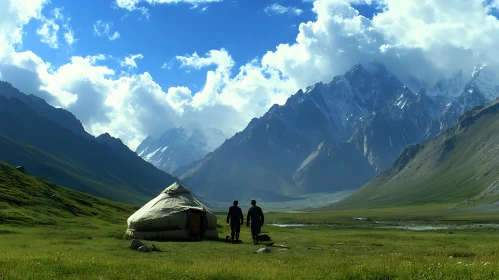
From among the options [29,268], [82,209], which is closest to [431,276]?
[29,268]

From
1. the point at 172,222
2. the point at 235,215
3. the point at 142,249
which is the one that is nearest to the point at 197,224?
the point at 172,222

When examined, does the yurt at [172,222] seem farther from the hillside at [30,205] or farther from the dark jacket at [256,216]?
the hillside at [30,205]

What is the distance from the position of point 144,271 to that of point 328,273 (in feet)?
19.7

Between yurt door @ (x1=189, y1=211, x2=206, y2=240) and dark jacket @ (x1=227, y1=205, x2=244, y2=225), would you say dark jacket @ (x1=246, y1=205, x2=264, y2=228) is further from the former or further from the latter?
yurt door @ (x1=189, y1=211, x2=206, y2=240)

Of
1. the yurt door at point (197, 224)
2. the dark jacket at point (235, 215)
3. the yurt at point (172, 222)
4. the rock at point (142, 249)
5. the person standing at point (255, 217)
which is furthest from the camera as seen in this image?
the yurt door at point (197, 224)

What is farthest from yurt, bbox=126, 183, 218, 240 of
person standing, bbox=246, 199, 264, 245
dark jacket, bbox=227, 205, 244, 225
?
person standing, bbox=246, 199, 264, 245

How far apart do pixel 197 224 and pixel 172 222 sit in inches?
96.2

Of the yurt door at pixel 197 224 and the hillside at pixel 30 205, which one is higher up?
the hillside at pixel 30 205

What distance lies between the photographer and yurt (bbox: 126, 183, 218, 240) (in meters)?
39.6

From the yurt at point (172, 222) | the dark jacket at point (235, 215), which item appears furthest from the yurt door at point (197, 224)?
the dark jacket at point (235, 215)

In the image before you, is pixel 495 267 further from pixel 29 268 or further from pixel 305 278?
pixel 29 268

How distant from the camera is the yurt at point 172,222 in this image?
1559 inches

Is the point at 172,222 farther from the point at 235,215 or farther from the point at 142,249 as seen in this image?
the point at 142,249

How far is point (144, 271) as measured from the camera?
602 inches
